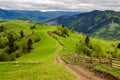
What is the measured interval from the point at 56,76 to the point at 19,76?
7.06m

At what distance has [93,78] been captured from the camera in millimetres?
47406

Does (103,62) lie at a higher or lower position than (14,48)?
higher

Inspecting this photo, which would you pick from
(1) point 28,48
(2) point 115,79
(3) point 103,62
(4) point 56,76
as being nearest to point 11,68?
(4) point 56,76

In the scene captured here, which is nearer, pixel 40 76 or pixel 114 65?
pixel 40 76

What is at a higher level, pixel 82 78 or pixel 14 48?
pixel 82 78

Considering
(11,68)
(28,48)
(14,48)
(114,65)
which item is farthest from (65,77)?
(14,48)

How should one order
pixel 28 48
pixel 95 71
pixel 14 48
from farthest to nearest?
pixel 14 48 → pixel 28 48 → pixel 95 71

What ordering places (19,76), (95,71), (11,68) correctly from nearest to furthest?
(19,76)
(95,71)
(11,68)

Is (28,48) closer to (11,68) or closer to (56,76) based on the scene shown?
(11,68)

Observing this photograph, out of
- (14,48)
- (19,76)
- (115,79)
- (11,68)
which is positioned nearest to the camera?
(115,79)

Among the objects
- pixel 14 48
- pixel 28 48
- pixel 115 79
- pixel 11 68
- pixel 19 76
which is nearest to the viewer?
pixel 115 79

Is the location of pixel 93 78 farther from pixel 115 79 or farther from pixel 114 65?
pixel 114 65

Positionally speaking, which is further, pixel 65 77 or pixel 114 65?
pixel 114 65

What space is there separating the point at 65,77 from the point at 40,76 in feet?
15.5
